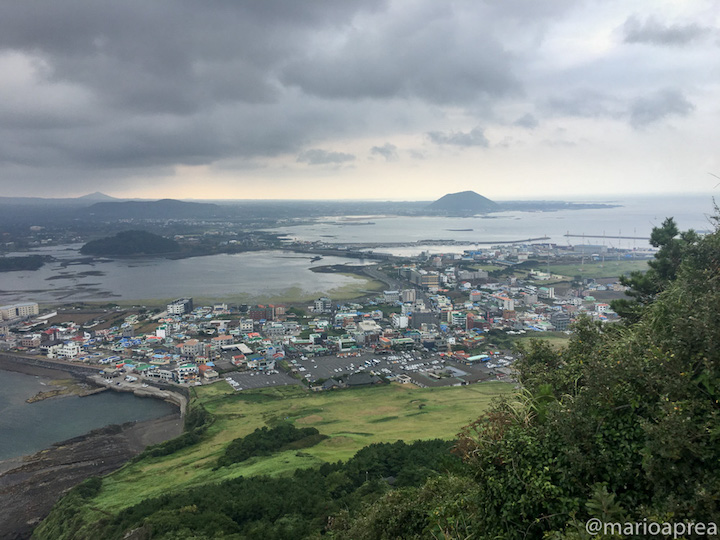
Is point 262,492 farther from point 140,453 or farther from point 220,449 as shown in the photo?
point 140,453

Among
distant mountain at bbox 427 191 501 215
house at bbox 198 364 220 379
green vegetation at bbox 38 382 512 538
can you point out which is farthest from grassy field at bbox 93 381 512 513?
distant mountain at bbox 427 191 501 215

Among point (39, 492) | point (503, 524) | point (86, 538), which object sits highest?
point (503, 524)

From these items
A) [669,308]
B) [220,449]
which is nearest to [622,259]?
[220,449]

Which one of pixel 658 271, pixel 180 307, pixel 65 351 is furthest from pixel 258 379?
pixel 658 271

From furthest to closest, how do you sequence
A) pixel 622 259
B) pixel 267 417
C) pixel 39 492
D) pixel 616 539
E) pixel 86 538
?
1. pixel 622 259
2. pixel 267 417
3. pixel 39 492
4. pixel 86 538
5. pixel 616 539

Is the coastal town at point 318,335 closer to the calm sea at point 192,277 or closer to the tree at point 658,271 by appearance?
the calm sea at point 192,277

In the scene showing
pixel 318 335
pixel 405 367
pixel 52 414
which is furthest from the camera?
pixel 318 335

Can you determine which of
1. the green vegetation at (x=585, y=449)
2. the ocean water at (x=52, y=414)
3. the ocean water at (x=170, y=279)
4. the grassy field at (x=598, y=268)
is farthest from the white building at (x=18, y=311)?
the grassy field at (x=598, y=268)

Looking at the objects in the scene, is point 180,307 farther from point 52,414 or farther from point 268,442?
point 268,442
